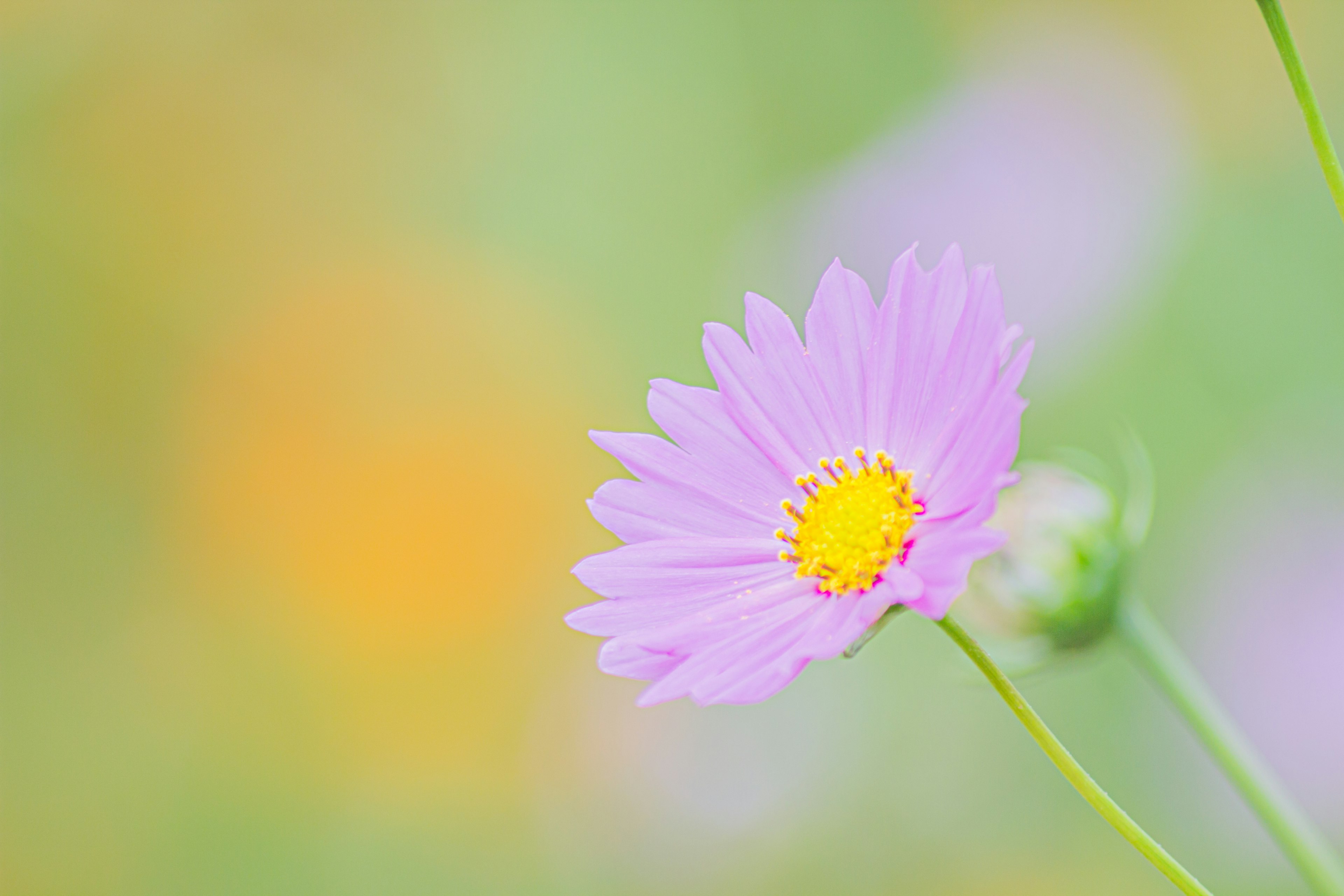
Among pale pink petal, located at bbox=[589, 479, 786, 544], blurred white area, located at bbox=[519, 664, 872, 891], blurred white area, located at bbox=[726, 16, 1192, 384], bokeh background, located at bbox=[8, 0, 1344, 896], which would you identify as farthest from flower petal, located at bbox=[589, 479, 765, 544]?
blurred white area, located at bbox=[726, 16, 1192, 384]

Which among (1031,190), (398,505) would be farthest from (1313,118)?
(398,505)

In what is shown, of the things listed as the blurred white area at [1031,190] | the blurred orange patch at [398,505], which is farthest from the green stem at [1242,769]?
the blurred orange patch at [398,505]

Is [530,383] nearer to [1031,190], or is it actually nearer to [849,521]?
[1031,190]

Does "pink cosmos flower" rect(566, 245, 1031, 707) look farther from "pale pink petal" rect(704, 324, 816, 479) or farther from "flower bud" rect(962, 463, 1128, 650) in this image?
"flower bud" rect(962, 463, 1128, 650)

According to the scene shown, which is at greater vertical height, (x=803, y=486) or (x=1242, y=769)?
(x=803, y=486)

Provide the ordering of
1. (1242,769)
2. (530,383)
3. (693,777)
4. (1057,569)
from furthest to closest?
(530,383), (693,777), (1057,569), (1242,769)
